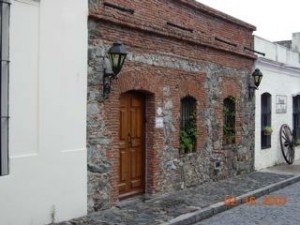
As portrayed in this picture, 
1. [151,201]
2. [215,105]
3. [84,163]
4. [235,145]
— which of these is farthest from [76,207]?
[235,145]

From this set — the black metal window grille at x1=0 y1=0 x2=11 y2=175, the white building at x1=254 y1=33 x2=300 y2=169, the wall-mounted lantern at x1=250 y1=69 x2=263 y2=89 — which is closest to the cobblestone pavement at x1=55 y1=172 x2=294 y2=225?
the white building at x1=254 y1=33 x2=300 y2=169

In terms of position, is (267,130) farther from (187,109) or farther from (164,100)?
(164,100)

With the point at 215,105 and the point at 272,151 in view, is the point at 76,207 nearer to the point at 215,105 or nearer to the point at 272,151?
the point at 215,105

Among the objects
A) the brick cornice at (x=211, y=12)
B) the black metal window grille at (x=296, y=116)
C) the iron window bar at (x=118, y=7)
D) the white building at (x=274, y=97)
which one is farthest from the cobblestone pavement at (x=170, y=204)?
the black metal window grille at (x=296, y=116)

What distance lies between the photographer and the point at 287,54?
1777 cm

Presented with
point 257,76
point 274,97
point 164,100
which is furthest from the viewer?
point 274,97

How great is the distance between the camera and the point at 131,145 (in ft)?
31.1

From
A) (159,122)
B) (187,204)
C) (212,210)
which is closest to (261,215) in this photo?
(212,210)

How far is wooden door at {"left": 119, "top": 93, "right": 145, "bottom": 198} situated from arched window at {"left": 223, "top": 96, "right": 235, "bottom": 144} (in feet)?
12.2

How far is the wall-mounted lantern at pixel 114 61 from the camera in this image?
8.20 meters

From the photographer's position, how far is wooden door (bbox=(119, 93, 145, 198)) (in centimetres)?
922

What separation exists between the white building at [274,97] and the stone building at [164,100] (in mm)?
1380

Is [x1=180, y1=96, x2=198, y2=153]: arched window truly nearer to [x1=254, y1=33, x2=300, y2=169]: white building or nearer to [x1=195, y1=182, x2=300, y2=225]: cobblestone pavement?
[x1=195, y1=182, x2=300, y2=225]: cobblestone pavement
